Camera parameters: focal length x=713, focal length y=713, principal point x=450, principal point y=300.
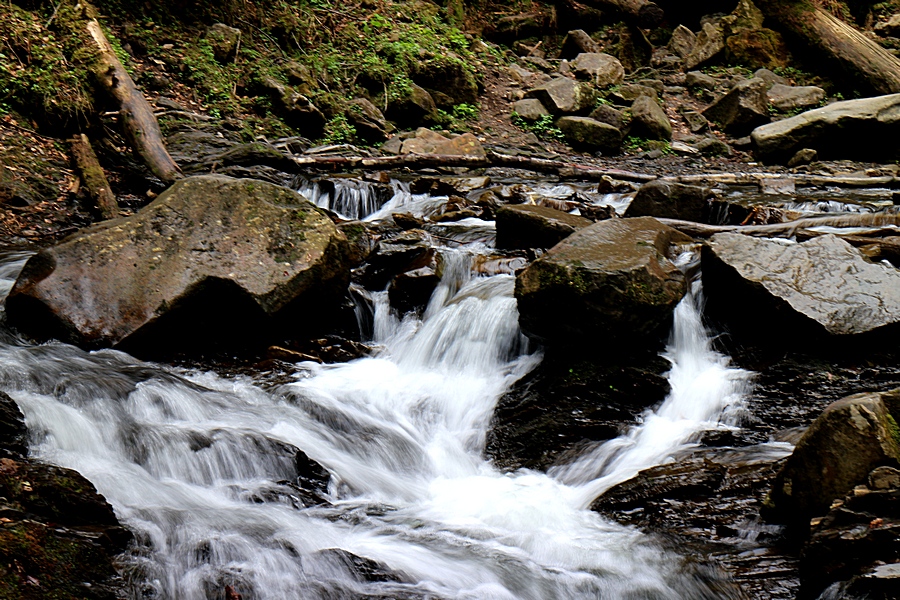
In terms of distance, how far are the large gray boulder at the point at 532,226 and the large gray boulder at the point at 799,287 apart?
4.47ft

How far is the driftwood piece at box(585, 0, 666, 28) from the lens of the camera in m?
18.3

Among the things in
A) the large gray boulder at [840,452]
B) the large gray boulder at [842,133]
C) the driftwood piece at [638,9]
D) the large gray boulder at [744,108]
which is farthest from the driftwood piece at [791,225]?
the driftwood piece at [638,9]

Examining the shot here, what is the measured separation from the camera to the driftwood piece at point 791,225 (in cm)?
651

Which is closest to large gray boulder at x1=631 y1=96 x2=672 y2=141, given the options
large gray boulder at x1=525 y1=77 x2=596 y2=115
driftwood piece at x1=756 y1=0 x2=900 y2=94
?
large gray boulder at x1=525 y1=77 x2=596 y2=115

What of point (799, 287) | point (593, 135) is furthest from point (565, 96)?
point (799, 287)

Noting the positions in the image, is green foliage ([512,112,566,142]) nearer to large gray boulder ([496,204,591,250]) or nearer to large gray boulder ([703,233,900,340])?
large gray boulder ([496,204,591,250])

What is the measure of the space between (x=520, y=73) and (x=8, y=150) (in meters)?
11.2

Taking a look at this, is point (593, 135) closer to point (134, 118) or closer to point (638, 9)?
point (638, 9)

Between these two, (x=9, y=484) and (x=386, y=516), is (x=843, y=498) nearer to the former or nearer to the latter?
(x=386, y=516)

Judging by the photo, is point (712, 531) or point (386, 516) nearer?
point (712, 531)

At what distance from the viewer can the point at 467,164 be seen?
34.9ft

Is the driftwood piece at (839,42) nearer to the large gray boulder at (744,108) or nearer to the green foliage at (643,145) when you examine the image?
the large gray boulder at (744,108)

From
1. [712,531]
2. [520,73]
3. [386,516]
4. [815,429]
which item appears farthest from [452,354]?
[520,73]

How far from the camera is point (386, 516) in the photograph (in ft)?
12.3
